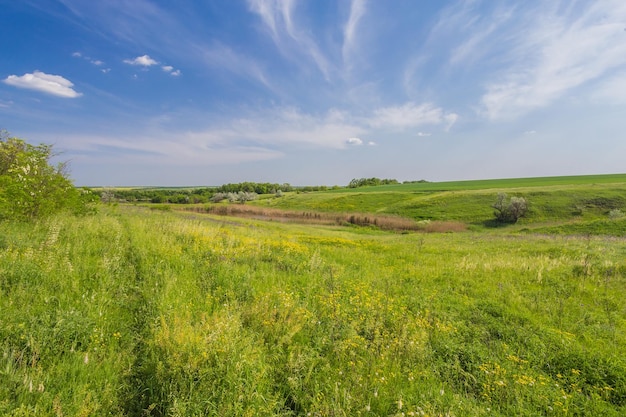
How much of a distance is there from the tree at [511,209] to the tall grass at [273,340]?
39260 millimetres

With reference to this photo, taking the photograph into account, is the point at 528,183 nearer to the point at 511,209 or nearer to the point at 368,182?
the point at 511,209

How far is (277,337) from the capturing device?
4.62m

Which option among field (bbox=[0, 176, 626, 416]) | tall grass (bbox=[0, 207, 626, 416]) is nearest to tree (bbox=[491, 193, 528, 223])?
field (bbox=[0, 176, 626, 416])

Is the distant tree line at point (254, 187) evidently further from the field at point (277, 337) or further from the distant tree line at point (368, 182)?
the field at point (277, 337)

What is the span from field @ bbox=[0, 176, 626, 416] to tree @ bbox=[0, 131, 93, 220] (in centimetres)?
134

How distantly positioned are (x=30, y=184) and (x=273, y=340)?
12.9 meters

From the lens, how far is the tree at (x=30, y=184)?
396 inches

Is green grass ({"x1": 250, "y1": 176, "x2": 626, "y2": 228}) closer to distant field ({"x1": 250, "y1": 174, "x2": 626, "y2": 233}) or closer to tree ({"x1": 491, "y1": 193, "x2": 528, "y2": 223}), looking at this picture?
distant field ({"x1": 250, "y1": 174, "x2": 626, "y2": 233})

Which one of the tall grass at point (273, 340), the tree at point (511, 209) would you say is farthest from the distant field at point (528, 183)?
the tall grass at point (273, 340)

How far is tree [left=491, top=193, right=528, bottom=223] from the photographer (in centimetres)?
4225

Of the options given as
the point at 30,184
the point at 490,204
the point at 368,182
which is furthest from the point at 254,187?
the point at 30,184

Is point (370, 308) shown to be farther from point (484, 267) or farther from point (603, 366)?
point (484, 267)

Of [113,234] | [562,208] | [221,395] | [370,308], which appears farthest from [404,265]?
[562,208]

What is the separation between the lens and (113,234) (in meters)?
9.56
